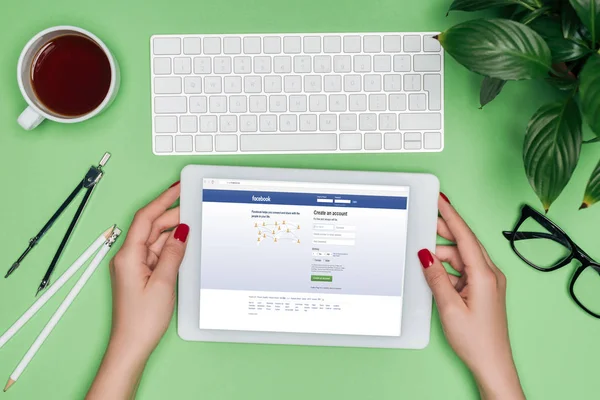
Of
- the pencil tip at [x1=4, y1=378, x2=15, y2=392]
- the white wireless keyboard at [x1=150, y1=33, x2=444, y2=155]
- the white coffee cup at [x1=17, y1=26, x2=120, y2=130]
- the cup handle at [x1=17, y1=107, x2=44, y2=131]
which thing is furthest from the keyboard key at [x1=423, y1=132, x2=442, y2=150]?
the pencil tip at [x1=4, y1=378, x2=15, y2=392]

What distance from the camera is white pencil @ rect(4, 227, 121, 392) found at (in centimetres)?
74

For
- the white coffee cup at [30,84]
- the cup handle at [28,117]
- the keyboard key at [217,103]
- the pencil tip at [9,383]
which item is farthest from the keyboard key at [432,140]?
the pencil tip at [9,383]

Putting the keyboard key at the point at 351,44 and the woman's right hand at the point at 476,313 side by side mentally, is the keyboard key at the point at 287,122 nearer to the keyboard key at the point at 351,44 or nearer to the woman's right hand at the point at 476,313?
the keyboard key at the point at 351,44

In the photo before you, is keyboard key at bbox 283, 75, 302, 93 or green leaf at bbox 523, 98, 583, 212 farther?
keyboard key at bbox 283, 75, 302, 93

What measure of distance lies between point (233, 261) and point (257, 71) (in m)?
0.30

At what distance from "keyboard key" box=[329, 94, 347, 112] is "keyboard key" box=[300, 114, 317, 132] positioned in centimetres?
3

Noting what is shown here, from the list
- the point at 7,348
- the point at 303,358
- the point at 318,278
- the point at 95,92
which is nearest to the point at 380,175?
the point at 318,278

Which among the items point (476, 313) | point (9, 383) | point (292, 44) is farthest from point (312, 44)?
point (9, 383)

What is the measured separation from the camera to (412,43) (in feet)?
2.35

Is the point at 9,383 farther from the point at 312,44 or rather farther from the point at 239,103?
the point at 312,44

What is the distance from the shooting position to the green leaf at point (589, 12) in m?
0.52

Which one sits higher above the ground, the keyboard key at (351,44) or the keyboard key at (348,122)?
the keyboard key at (351,44)

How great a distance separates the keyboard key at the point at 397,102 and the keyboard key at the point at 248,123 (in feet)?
0.71

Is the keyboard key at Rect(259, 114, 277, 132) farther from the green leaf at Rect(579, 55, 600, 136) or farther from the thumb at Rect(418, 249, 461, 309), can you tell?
the green leaf at Rect(579, 55, 600, 136)
